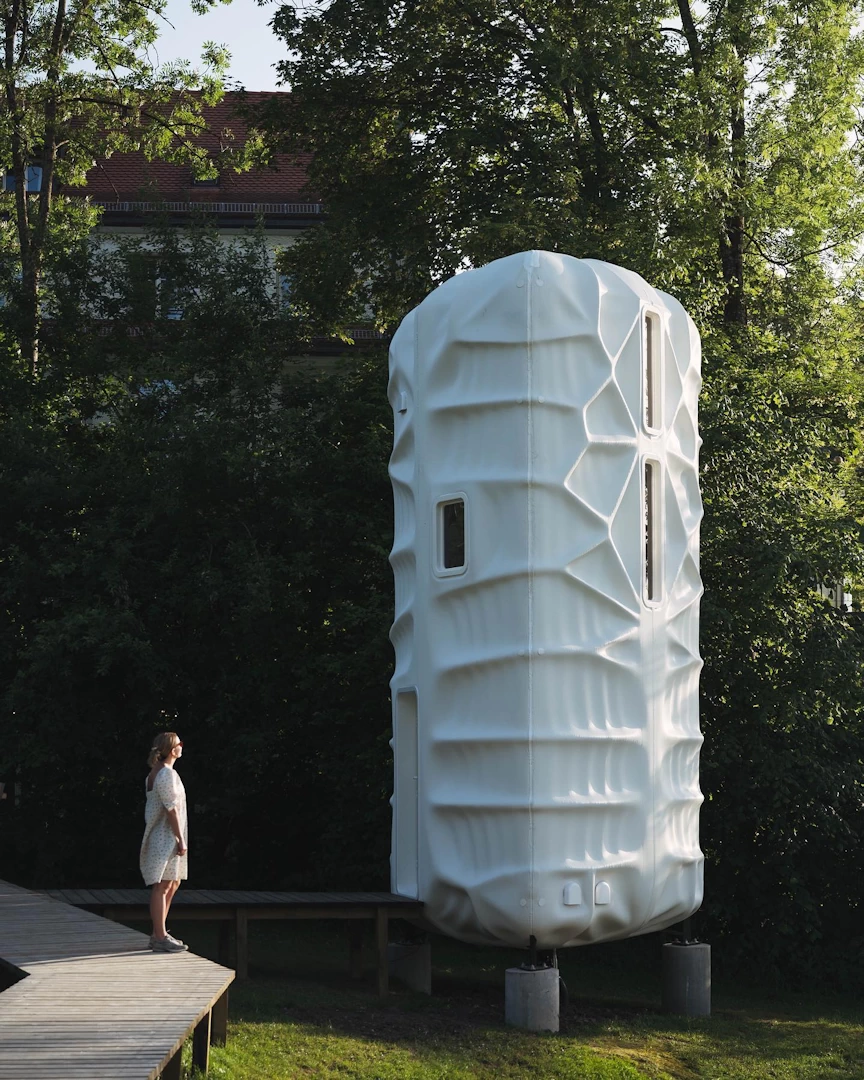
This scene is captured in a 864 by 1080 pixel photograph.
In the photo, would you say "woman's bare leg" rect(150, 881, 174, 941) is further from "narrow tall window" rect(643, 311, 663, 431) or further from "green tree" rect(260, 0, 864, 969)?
"green tree" rect(260, 0, 864, 969)

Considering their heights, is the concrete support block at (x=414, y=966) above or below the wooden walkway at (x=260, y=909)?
below

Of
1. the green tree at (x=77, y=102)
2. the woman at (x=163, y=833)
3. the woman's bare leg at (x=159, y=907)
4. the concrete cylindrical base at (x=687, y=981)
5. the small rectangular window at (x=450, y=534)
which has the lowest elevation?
the concrete cylindrical base at (x=687, y=981)


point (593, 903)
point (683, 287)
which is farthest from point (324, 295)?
point (593, 903)

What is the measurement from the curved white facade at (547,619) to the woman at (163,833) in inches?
105

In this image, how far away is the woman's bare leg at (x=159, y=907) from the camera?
A: 9953mm

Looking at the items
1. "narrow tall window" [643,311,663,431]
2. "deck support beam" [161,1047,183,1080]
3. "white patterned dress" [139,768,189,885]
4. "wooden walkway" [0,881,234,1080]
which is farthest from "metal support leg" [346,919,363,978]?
"deck support beam" [161,1047,183,1080]

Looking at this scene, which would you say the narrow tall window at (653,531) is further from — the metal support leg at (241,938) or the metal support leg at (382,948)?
the metal support leg at (241,938)

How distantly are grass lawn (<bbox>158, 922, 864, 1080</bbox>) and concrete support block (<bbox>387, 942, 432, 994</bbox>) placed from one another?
13 cm

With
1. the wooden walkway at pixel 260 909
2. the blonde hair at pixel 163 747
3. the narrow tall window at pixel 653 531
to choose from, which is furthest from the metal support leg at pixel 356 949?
the narrow tall window at pixel 653 531

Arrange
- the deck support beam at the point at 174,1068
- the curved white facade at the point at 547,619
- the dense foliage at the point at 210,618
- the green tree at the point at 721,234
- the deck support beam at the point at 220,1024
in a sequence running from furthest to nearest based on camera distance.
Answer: the dense foliage at the point at 210,618 → the green tree at the point at 721,234 → the curved white facade at the point at 547,619 → the deck support beam at the point at 220,1024 → the deck support beam at the point at 174,1068

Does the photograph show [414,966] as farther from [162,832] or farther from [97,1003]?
[97,1003]

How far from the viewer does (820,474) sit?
17312mm

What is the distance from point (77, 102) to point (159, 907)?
17.0 meters

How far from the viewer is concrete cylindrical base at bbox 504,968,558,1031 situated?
11328mm
